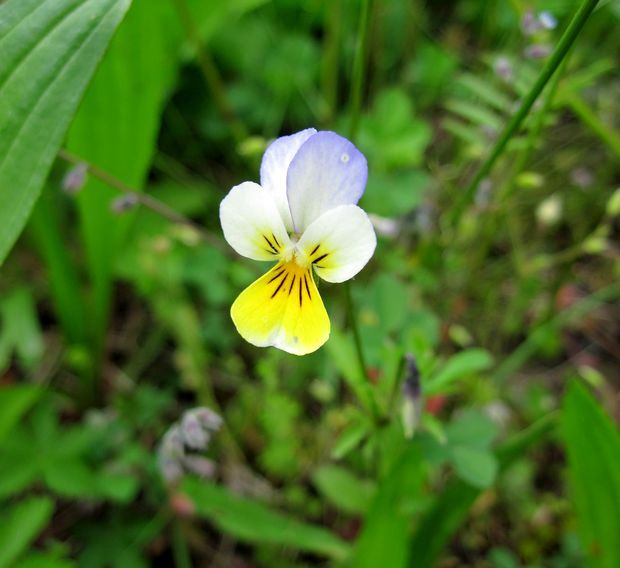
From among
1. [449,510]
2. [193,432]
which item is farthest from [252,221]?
[449,510]

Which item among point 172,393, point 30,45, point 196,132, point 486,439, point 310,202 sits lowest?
point 172,393

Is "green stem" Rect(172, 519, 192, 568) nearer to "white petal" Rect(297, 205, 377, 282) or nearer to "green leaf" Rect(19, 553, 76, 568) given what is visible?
"green leaf" Rect(19, 553, 76, 568)

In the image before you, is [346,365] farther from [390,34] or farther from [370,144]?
[390,34]

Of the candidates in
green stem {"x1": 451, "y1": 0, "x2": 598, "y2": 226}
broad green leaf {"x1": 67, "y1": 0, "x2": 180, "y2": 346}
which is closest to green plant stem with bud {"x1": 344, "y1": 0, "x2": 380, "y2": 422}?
green stem {"x1": 451, "y1": 0, "x2": 598, "y2": 226}

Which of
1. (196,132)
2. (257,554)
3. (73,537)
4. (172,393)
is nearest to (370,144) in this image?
(196,132)

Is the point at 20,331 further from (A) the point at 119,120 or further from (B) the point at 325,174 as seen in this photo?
(B) the point at 325,174

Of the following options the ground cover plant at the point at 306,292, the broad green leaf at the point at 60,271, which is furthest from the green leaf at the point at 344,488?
the broad green leaf at the point at 60,271
